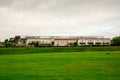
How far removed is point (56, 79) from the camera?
13.0m

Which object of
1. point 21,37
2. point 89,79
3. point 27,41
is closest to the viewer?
point 89,79

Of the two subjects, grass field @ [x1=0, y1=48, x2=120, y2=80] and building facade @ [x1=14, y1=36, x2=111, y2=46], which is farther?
building facade @ [x1=14, y1=36, x2=111, y2=46]

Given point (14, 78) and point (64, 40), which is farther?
point (64, 40)

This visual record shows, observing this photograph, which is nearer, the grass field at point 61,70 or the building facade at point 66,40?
the grass field at point 61,70

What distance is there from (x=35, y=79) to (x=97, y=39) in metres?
122

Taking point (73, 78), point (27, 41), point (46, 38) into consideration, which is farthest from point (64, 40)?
point (73, 78)

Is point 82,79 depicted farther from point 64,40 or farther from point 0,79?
point 64,40

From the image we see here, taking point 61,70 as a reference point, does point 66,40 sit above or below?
above

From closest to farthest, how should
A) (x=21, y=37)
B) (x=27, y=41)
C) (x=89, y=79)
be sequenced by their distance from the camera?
(x=89, y=79) → (x=27, y=41) → (x=21, y=37)

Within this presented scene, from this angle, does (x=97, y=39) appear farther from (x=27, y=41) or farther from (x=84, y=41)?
(x=27, y=41)

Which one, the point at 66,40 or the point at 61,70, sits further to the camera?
the point at 66,40

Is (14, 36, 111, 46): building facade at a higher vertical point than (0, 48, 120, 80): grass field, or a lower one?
higher

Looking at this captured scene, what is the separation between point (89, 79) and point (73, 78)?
910 mm

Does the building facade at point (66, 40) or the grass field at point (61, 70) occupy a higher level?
the building facade at point (66, 40)
